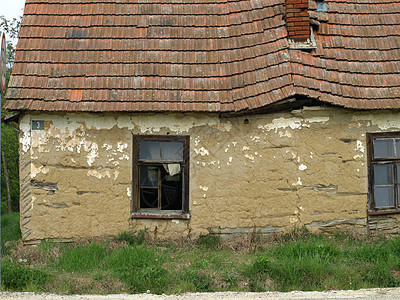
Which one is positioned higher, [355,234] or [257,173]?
[257,173]

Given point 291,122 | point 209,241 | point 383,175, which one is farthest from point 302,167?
point 209,241

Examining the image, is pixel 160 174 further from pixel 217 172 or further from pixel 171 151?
pixel 217 172

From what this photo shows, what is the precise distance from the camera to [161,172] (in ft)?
28.5

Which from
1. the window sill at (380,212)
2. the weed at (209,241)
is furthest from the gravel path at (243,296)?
the window sill at (380,212)

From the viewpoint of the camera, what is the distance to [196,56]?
8836 mm

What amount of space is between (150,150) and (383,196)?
445 cm

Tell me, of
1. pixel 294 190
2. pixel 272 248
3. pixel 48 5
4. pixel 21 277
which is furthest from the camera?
pixel 48 5

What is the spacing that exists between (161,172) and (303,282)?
3461 millimetres

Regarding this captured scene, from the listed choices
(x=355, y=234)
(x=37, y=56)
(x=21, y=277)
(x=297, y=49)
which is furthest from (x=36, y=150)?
(x=355, y=234)

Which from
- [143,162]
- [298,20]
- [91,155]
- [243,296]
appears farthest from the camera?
[298,20]

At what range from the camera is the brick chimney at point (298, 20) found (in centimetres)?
866

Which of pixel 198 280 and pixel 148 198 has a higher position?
pixel 148 198

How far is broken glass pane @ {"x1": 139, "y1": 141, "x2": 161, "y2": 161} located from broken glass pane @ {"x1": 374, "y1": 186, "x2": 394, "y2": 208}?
4.13 meters

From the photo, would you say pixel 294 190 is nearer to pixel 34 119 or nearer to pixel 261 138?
pixel 261 138
